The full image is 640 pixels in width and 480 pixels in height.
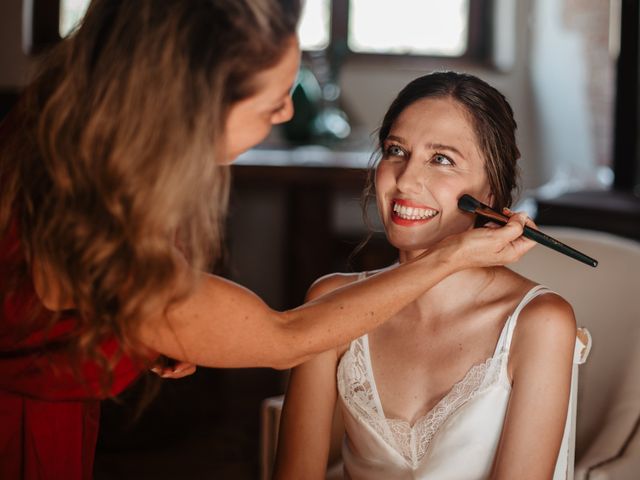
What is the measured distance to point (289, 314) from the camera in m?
1.29

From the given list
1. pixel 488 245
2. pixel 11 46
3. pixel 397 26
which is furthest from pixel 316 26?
pixel 488 245

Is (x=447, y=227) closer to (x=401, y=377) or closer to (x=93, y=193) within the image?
(x=401, y=377)

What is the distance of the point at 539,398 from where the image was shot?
55.3 inches

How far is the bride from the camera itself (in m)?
1.47

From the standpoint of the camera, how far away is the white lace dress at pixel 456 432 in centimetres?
148

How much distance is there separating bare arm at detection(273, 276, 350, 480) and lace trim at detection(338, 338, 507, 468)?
1.4 inches

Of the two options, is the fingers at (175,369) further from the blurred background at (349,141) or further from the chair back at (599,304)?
the blurred background at (349,141)

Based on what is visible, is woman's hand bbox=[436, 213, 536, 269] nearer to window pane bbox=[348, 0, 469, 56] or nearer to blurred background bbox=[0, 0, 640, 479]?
blurred background bbox=[0, 0, 640, 479]

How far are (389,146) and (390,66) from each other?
9.87 ft

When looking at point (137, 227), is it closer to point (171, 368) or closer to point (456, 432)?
point (171, 368)

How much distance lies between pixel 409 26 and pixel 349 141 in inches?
32.9

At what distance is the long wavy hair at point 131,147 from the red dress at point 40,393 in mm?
30

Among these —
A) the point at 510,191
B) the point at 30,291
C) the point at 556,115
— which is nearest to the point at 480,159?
the point at 510,191

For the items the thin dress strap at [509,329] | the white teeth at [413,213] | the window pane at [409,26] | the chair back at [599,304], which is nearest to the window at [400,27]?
the window pane at [409,26]
